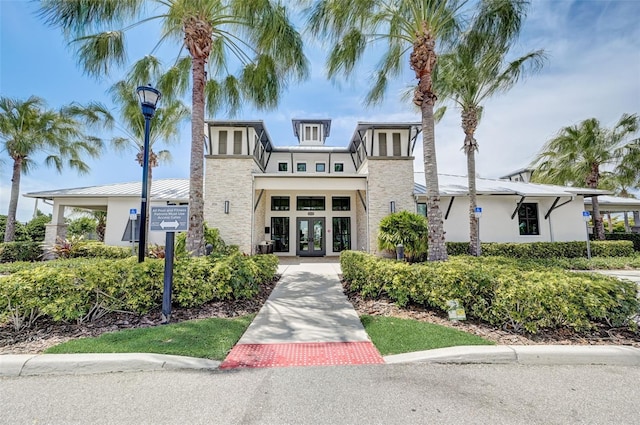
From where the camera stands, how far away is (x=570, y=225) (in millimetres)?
15812

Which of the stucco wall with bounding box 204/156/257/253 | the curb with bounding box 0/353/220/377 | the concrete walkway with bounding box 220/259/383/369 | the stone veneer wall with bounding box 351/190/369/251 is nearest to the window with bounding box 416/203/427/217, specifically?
the stone veneer wall with bounding box 351/190/369/251

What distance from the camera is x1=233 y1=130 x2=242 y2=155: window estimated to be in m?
14.6

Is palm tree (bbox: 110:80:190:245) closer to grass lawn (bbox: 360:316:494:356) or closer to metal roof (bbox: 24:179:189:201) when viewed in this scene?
metal roof (bbox: 24:179:189:201)

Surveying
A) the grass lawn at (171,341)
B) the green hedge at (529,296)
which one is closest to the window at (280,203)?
the green hedge at (529,296)

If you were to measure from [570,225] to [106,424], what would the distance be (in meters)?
21.0

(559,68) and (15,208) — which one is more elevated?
(559,68)

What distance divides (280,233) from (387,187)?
24.8 ft

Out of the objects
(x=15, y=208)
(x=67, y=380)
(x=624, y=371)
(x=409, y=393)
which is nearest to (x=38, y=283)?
(x=67, y=380)

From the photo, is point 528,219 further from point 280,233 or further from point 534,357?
point 534,357

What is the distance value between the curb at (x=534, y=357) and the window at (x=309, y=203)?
1476 cm

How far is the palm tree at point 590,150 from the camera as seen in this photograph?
16.8 meters

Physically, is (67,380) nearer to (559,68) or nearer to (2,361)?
(2,361)

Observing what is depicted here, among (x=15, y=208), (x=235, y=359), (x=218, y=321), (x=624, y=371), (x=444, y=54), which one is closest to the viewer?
(x=624, y=371)

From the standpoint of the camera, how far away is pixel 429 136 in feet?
25.6
